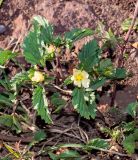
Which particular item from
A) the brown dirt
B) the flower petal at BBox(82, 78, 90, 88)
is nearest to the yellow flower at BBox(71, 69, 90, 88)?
the flower petal at BBox(82, 78, 90, 88)

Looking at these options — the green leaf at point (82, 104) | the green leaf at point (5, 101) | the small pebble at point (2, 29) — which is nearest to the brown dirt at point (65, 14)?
the small pebble at point (2, 29)

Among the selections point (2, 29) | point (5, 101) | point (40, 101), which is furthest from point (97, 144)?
point (2, 29)

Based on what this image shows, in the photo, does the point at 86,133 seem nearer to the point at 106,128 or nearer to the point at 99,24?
the point at 106,128

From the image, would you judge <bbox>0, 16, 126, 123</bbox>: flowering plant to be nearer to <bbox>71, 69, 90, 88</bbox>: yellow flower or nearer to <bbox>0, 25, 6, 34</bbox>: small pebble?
<bbox>71, 69, 90, 88</bbox>: yellow flower

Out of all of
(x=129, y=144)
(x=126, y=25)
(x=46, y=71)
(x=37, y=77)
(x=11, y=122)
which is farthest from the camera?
(x=126, y=25)

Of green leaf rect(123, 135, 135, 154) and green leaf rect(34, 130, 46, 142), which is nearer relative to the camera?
green leaf rect(123, 135, 135, 154)

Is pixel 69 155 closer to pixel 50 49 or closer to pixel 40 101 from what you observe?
pixel 40 101

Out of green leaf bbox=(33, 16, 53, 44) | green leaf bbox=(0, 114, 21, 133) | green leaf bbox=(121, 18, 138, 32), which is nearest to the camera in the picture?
green leaf bbox=(33, 16, 53, 44)
